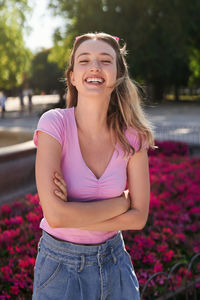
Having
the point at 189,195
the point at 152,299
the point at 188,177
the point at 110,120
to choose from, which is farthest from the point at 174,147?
the point at 110,120

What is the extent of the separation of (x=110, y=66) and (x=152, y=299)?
2366 mm

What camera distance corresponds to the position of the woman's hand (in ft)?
6.12

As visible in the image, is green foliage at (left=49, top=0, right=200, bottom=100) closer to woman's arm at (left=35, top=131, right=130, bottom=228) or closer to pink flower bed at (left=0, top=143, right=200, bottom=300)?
pink flower bed at (left=0, top=143, right=200, bottom=300)

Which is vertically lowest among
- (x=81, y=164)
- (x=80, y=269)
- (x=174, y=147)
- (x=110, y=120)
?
(x=174, y=147)

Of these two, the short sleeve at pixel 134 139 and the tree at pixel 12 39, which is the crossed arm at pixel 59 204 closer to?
the short sleeve at pixel 134 139

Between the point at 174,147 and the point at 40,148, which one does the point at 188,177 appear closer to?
the point at 174,147

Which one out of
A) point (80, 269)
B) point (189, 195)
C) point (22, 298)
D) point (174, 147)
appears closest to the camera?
point (80, 269)

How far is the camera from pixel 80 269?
72.6 inches

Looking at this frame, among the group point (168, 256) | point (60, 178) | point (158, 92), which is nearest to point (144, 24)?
point (158, 92)

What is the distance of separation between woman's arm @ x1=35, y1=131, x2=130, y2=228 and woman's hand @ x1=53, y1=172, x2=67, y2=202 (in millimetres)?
16

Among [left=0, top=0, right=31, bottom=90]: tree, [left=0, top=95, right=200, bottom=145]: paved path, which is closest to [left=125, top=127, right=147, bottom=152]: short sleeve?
[left=0, top=95, right=200, bottom=145]: paved path

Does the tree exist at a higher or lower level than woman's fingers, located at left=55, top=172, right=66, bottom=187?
higher

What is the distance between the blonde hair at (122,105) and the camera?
207 centimetres

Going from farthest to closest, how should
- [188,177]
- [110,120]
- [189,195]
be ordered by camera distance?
[188,177] < [189,195] < [110,120]
